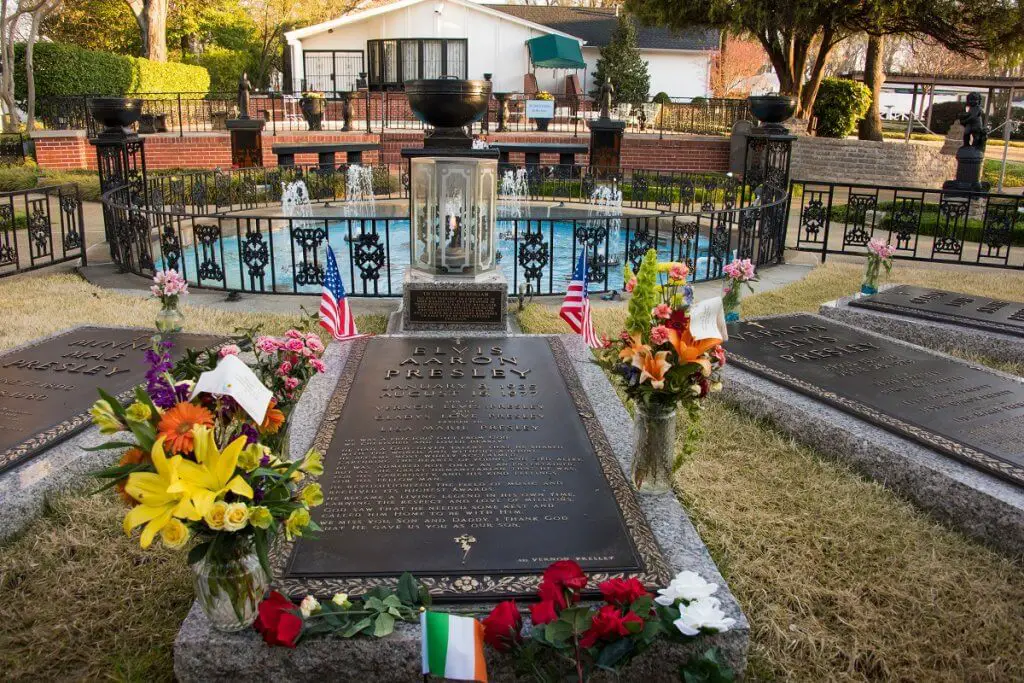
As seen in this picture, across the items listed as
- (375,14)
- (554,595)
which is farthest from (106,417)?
(375,14)

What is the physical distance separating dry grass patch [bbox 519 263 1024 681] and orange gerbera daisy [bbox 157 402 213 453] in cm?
221

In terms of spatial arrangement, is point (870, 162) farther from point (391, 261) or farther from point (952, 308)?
point (952, 308)

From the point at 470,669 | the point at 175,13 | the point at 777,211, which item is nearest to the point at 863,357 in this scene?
the point at 470,669

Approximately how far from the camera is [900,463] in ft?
14.2

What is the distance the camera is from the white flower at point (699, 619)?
2.49 metres

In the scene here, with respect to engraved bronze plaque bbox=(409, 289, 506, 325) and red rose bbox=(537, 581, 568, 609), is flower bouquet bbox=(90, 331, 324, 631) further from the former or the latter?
engraved bronze plaque bbox=(409, 289, 506, 325)

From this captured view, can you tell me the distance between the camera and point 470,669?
2.29 metres

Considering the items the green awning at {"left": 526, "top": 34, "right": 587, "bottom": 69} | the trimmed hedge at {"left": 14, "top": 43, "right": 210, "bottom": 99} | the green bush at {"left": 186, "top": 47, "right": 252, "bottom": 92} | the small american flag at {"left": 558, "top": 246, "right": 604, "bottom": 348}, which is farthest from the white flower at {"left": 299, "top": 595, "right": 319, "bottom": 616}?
the green bush at {"left": 186, "top": 47, "right": 252, "bottom": 92}

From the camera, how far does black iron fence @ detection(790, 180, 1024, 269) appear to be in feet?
35.7

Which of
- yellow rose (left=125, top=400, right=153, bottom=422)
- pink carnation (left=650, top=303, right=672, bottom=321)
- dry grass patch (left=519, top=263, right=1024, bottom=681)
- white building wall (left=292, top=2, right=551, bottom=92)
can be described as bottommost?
dry grass patch (left=519, top=263, right=1024, bottom=681)

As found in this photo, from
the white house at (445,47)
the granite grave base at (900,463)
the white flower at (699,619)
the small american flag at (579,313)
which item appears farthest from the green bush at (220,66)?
the white flower at (699,619)

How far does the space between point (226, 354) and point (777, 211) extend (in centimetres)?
937

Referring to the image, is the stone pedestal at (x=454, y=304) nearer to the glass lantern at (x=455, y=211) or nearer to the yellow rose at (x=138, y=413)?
the glass lantern at (x=455, y=211)

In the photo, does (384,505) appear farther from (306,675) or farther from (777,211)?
(777,211)
